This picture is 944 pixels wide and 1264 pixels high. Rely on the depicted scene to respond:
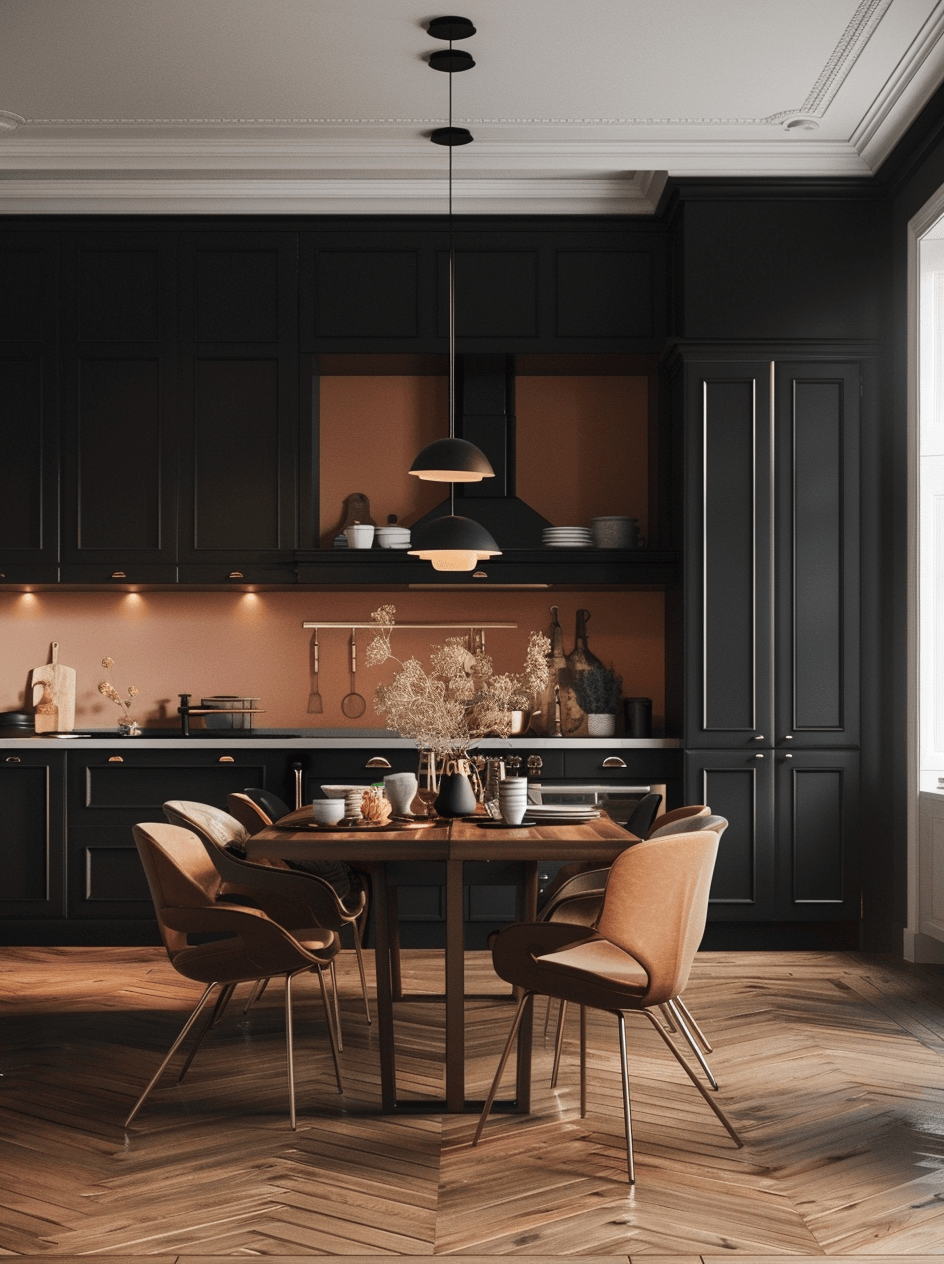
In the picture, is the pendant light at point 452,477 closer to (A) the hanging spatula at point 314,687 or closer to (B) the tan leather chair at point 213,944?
(B) the tan leather chair at point 213,944

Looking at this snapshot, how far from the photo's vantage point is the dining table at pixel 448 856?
3.23m

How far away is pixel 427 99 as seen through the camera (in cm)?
512

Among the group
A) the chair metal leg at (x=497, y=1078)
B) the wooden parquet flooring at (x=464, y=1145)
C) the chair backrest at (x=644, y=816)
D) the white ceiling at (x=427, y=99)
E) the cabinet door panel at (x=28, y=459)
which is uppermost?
the white ceiling at (x=427, y=99)

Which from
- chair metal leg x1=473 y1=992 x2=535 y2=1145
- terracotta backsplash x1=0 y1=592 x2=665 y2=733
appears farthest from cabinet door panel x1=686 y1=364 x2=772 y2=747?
chair metal leg x1=473 y1=992 x2=535 y2=1145

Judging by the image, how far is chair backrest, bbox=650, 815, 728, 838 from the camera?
3.39m

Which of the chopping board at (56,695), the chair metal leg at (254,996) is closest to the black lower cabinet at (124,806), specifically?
the chopping board at (56,695)

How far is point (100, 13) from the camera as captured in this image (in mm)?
4371

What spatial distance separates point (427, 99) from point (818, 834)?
368 cm

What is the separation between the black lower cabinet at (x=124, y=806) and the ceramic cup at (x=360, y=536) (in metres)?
1.11

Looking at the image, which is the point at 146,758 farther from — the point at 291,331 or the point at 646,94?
the point at 646,94

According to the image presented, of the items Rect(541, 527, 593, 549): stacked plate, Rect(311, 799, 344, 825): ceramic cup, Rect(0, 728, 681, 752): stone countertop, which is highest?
Rect(541, 527, 593, 549): stacked plate

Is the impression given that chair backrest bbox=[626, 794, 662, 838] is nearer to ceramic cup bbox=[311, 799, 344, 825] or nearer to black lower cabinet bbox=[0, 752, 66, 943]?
ceramic cup bbox=[311, 799, 344, 825]

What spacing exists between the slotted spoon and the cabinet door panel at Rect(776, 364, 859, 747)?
7.02 ft

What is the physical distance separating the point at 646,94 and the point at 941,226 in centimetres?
137
